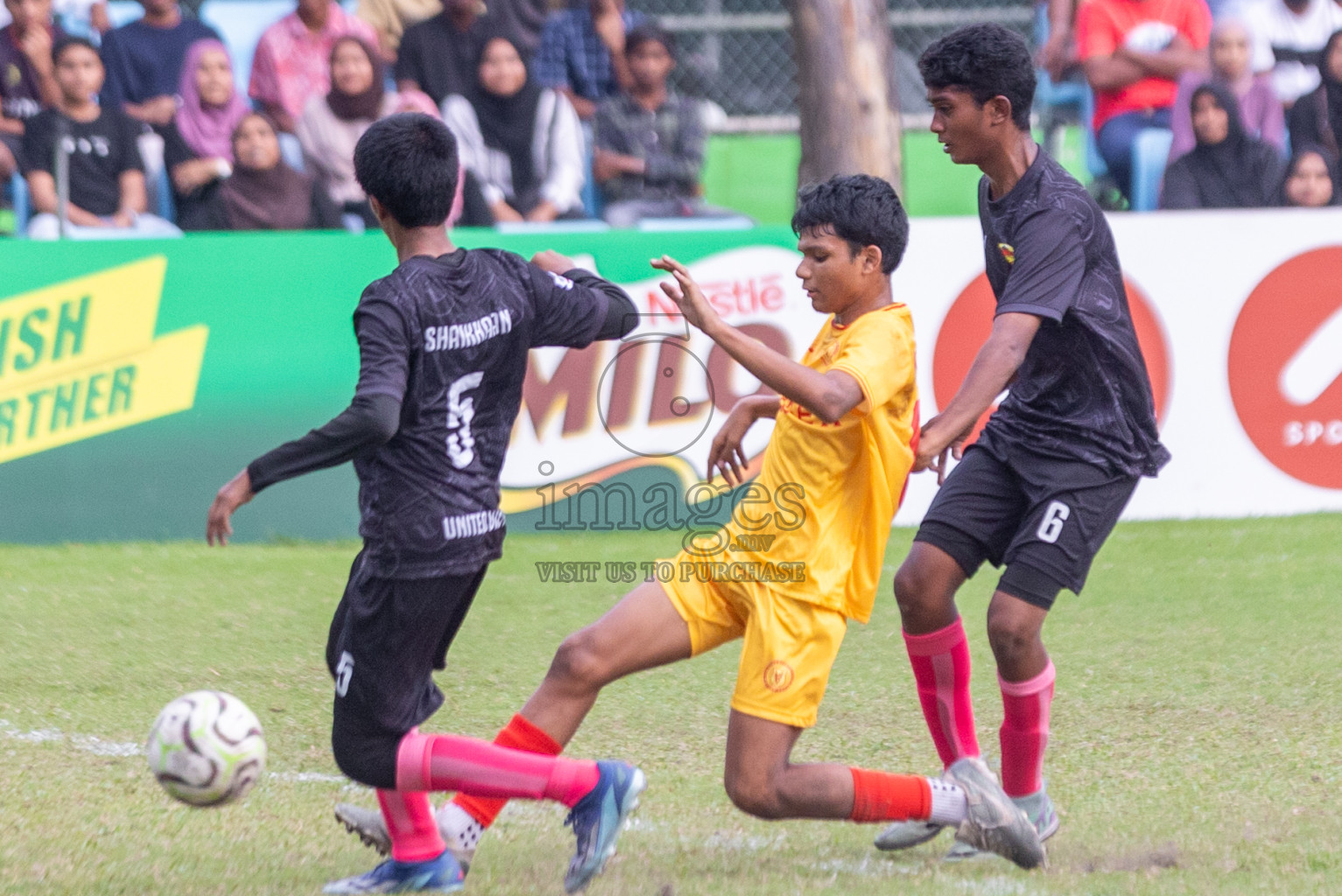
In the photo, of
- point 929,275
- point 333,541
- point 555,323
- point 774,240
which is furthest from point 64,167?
point 555,323

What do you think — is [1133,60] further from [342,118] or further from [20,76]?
[20,76]

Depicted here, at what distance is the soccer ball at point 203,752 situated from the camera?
340 cm

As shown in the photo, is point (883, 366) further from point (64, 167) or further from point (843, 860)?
point (64, 167)

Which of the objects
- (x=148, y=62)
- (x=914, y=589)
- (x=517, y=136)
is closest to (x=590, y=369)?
(x=517, y=136)

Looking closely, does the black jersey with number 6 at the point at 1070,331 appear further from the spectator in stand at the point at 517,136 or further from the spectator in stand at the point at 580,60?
the spectator in stand at the point at 580,60

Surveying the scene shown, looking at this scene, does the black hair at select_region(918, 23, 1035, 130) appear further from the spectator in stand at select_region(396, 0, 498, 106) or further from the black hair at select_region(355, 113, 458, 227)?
the spectator in stand at select_region(396, 0, 498, 106)

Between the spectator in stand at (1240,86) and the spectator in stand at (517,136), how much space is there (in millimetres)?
4051

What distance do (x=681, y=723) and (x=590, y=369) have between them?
3.24 m

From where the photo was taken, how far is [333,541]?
26.8ft

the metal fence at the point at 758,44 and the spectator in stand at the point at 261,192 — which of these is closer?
the spectator in stand at the point at 261,192

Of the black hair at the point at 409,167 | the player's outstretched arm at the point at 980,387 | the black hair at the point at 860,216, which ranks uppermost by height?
the black hair at the point at 409,167

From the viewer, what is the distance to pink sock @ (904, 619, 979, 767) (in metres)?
4.04

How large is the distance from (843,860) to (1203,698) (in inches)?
84.3

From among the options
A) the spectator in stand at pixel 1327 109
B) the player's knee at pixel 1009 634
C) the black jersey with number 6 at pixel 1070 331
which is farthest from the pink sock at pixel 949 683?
the spectator in stand at pixel 1327 109
